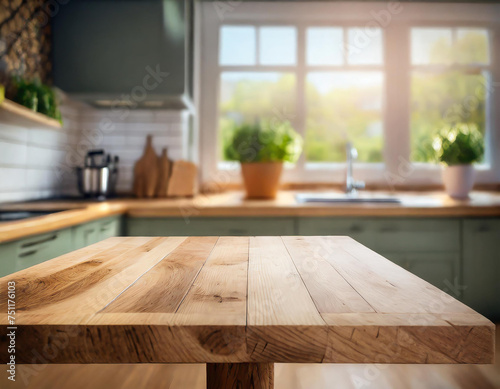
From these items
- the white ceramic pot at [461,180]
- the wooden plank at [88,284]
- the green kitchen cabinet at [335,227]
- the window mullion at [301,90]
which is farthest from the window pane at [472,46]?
the wooden plank at [88,284]

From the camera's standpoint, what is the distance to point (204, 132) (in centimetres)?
324

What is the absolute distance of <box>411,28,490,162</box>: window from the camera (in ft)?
10.7

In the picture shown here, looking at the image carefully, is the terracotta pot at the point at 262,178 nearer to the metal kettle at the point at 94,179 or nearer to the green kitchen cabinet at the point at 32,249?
the metal kettle at the point at 94,179

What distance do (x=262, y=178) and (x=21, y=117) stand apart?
1423 millimetres

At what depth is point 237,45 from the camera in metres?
3.26

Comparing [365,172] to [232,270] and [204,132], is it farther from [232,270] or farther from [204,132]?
[232,270]

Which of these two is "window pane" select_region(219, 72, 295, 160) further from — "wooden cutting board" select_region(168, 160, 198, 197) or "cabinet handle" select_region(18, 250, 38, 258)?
"cabinet handle" select_region(18, 250, 38, 258)

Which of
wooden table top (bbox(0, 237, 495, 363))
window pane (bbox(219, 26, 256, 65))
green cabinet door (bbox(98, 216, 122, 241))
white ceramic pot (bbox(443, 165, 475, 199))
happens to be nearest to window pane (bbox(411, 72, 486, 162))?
white ceramic pot (bbox(443, 165, 475, 199))

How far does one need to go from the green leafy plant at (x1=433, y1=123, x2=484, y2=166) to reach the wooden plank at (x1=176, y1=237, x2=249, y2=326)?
2256 mm

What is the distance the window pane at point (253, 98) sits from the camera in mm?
3260

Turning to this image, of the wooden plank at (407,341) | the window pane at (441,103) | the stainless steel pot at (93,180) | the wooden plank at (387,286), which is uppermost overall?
the window pane at (441,103)

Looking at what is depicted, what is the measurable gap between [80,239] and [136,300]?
142 cm

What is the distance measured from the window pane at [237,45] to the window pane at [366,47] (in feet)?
2.74

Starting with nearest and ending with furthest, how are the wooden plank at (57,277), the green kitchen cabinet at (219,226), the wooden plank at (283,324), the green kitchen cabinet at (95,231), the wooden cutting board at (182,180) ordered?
the wooden plank at (283,324) < the wooden plank at (57,277) < the green kitchen cabinet at (95,231) < the green kitchen cabinet at (219,226) < the wooden cutting board at (182,180)
